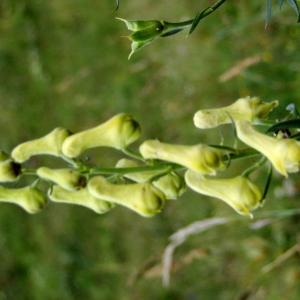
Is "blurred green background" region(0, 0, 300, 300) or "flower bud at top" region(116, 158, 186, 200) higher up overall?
"flower bud at top" region(116, 158, 186, 200)

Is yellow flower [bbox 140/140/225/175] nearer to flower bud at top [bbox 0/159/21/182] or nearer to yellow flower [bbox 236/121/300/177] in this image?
yellow flower [bbox 236/121/300/177]

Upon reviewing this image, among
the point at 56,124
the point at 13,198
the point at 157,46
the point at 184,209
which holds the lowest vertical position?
the point at 184,209

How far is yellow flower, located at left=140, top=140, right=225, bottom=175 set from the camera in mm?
1198

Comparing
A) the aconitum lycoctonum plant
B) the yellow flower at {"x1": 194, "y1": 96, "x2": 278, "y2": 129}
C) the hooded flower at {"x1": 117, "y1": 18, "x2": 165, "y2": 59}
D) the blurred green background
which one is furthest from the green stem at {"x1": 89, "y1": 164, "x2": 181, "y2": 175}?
the blurred green background

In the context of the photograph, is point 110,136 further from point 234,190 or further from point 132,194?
point 234,190

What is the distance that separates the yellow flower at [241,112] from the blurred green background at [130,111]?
3.53ft

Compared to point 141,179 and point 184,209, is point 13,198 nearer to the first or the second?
point 141,179

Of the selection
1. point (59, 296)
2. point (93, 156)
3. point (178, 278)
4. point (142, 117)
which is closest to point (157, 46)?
point (142, 117)

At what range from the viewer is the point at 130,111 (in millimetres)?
3312

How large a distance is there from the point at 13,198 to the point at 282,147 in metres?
0.59

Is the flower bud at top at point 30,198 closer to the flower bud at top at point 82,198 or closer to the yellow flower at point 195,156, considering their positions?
the flower bud at top at point 82,198

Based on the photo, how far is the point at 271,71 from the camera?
8.19 ft

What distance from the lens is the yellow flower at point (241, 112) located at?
125cm

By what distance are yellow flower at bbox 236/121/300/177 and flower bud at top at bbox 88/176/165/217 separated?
0.62ft
